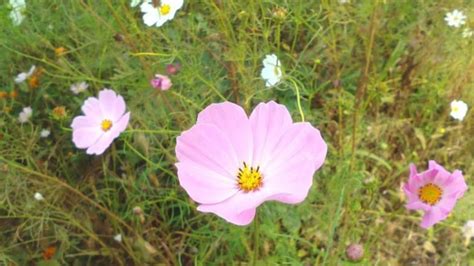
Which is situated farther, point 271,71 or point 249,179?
point 271,71

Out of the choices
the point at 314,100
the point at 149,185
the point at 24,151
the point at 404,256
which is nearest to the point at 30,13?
the point at 24,151

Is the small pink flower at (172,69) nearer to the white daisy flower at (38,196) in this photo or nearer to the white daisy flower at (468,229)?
the white daisy flower at (38,196)

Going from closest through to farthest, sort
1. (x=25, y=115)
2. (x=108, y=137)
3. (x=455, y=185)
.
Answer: (x=455, y=185)
(x=108, y=137)
(x=25, y=115)

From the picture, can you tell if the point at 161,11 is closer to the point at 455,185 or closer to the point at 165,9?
the point at 165,9

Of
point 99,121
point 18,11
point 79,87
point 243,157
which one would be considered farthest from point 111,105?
point 243,157

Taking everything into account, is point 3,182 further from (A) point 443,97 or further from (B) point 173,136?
(A) point 443,97

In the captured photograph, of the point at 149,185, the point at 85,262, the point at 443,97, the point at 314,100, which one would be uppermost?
the point at 443,97
